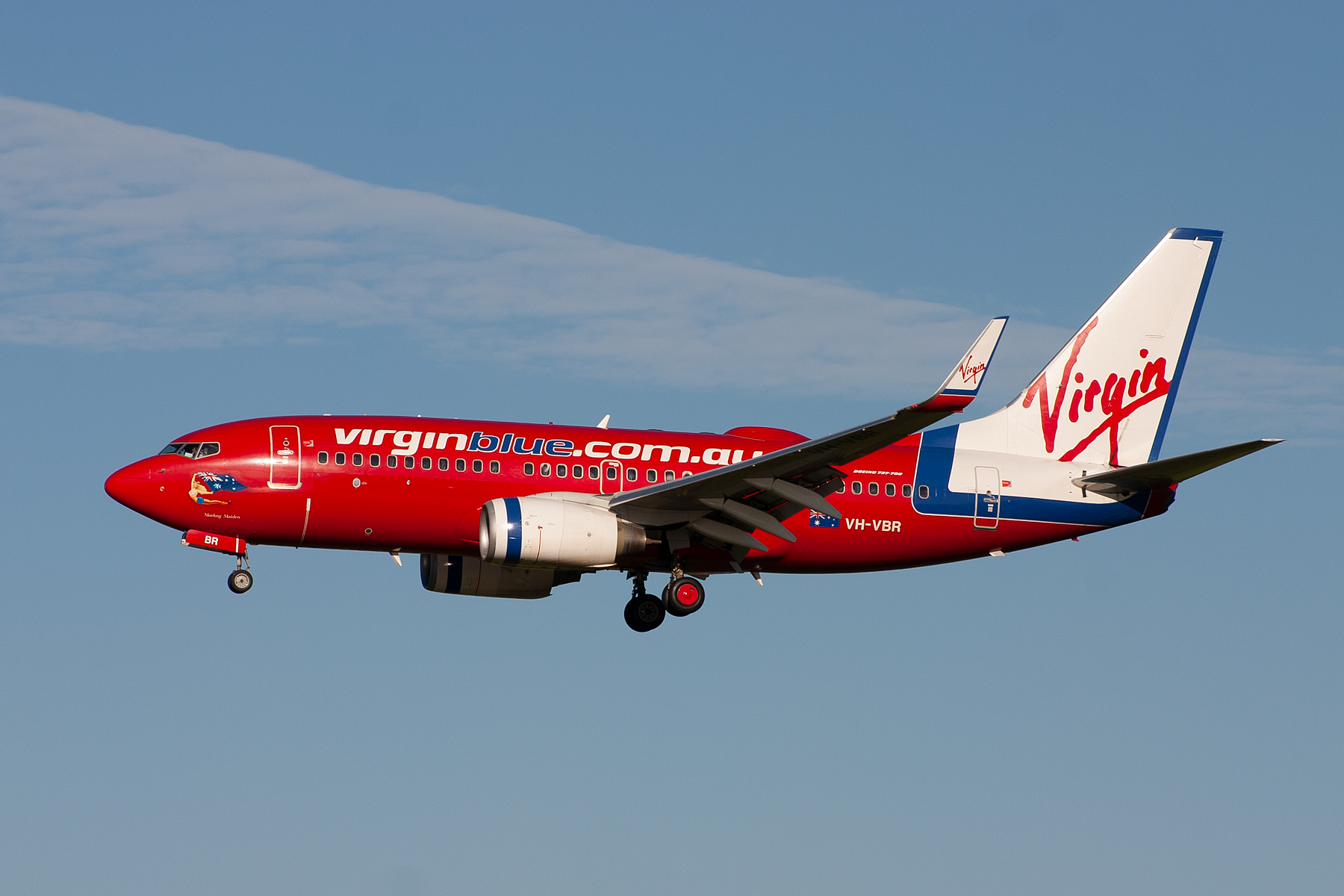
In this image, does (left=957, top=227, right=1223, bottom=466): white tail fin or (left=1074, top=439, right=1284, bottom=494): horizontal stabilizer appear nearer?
(left=1074, top=439, right=1284, bottom=494): horizontal stabilizer

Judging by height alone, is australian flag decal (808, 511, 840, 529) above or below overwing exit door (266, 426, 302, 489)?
above

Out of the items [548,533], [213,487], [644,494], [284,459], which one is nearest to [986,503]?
[644,494]

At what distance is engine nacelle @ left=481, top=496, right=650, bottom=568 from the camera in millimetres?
38344

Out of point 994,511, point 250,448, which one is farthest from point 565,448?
point 994,511

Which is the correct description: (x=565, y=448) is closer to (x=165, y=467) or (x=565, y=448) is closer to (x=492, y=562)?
(x=492, y=562)

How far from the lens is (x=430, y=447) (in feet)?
133

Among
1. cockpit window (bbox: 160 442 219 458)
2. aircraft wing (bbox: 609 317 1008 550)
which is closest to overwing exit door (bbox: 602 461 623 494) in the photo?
aircraft wing (bbox: 609 317 1008 550)

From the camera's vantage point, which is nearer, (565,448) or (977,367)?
(977,367)

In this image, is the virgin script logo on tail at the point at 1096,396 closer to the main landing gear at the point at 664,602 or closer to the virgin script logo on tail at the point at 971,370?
the main landing gear at the point at 664,602

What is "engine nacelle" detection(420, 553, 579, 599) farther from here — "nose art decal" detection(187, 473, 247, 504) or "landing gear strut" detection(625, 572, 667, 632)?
"nose art decal" detection(187, 473, 247, 504)

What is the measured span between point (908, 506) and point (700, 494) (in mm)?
6785

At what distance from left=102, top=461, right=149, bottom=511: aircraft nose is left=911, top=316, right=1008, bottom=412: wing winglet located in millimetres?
19019

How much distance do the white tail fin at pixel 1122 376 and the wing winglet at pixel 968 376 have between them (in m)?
12.9

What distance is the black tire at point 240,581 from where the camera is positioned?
133 ft
